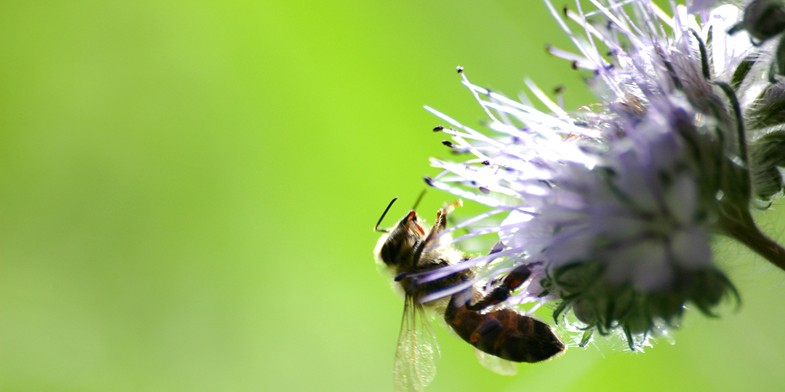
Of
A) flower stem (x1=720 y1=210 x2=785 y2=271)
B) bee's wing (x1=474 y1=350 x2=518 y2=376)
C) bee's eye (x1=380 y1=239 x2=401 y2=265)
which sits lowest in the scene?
bee's wing (x1=474 y1=350 x2=518 y2=376)

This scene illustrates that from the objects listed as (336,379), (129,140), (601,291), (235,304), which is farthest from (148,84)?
(601,291)

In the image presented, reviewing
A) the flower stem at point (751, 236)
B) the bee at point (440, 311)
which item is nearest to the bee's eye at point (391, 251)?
the bee at point (440, 311)

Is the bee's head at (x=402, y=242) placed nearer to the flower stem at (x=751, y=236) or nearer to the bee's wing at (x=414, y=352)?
the bee's wing at (x=414, y=352)

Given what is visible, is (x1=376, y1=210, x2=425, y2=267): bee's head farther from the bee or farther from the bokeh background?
the bokeh background

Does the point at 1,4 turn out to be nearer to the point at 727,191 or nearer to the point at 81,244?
the point at 81,244

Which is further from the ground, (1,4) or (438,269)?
(1,4)

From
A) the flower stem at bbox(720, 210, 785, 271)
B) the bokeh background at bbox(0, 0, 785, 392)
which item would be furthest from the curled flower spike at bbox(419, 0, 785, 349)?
the bokeh background at bbox(0, 0, 785, 392)
